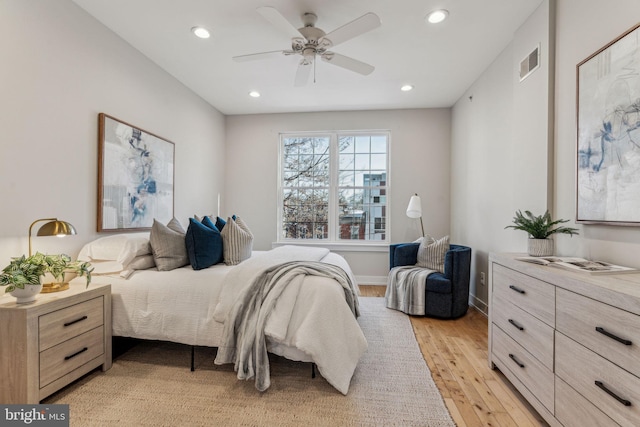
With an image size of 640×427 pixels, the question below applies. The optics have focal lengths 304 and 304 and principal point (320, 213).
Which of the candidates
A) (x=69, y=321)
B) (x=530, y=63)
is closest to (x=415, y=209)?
(x=530, y=63)

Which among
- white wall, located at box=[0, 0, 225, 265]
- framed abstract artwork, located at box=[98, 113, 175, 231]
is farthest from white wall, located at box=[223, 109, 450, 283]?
white wall, located at box=[0, 0, 225, 265]

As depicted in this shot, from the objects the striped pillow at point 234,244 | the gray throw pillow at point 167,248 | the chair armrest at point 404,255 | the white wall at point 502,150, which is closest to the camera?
the white wall at point 502,150

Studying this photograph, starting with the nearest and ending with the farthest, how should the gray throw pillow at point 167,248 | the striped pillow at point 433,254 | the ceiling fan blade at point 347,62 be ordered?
the gray throw pillow at point 167,248
the ceiling fan blade at point 347,62
the striped pillow at point 433,254

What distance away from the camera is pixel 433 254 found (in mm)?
3605

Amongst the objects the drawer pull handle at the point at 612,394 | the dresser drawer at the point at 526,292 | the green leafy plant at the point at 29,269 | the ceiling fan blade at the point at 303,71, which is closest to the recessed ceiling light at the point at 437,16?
the ceiling fan blade at the point at 303,71

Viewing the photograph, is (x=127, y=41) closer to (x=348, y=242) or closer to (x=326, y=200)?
(x=326, y=200)

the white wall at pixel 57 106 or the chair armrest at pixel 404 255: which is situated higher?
the white wall at pixel 57 106

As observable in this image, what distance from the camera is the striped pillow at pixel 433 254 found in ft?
11.6

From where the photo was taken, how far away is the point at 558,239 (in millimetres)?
2127

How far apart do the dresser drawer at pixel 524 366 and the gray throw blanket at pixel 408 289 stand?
1.12m

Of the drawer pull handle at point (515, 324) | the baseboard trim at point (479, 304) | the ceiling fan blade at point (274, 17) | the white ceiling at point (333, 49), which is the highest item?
the white ceiling at point (333, 49)

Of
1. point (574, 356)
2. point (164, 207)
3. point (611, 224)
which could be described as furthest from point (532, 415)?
point (164, 207)

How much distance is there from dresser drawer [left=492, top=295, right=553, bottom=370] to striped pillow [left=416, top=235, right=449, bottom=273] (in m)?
1.43

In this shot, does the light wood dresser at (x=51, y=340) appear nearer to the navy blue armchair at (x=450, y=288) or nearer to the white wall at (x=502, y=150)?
the navy blue armchair at (x=450, y=288)
